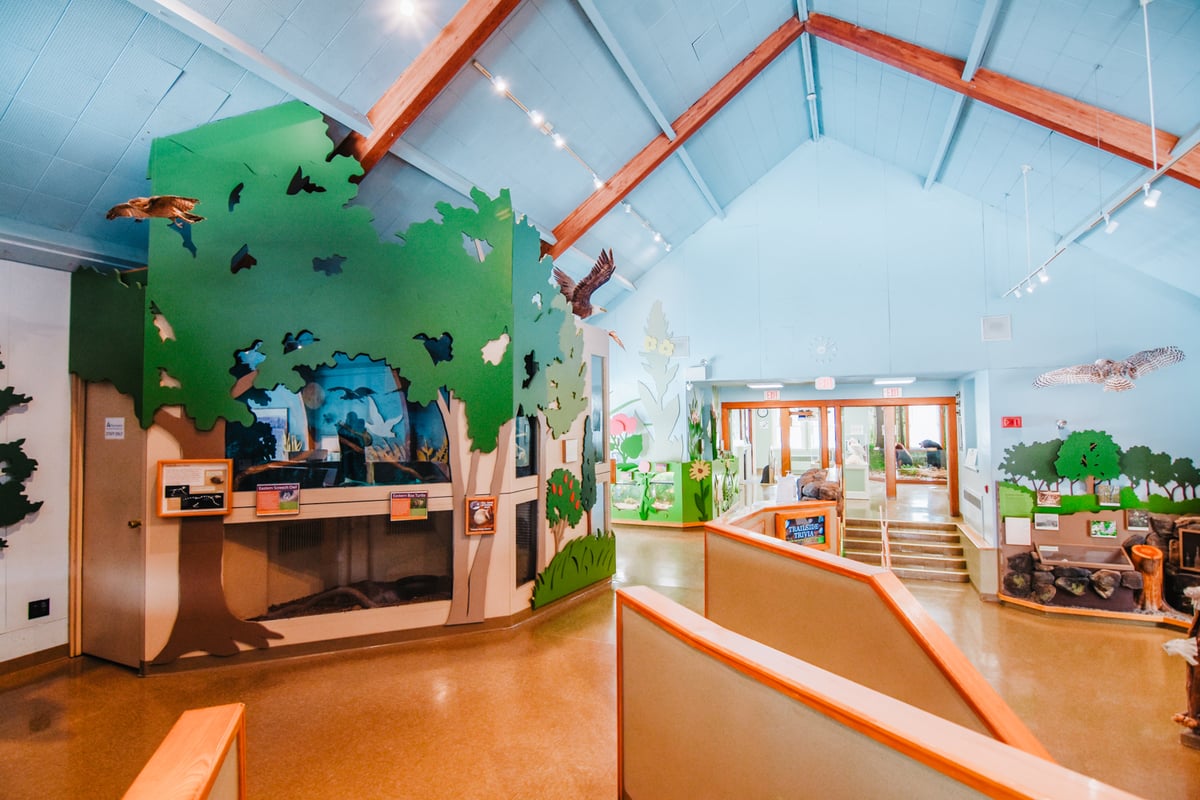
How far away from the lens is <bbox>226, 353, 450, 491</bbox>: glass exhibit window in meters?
4.33

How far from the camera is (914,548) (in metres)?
8.17

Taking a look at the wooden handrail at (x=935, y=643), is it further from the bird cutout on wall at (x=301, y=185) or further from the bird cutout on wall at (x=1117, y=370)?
the bird cutout on wall at (x=1117, y=370)

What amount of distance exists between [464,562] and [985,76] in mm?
6877

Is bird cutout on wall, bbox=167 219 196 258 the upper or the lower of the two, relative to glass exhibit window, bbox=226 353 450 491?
upper

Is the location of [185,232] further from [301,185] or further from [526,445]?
[526,445]

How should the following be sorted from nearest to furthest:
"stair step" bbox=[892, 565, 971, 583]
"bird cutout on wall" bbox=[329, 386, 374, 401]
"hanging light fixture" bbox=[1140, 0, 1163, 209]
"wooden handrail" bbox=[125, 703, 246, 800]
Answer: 1. "wooden handrail" bbox=[125, 703, 246, 800]
2. "hanging light fixture" bbox=[1140, 0, 1163, 209]
3. "bird cutout on wall" bbox=[329, 386, 374, 401]
4. "stair step" bbox=[892, 565, 971, 583]

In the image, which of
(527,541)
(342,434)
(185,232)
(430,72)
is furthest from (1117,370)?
(185,232)

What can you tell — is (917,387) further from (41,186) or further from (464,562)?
(41,186)

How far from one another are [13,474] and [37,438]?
0.30m

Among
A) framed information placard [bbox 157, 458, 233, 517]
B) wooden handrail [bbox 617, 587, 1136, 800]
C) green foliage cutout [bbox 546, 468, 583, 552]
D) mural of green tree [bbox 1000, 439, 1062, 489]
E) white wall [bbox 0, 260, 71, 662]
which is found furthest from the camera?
mural of green tree [bbox 1000, 439, 1062, 489]

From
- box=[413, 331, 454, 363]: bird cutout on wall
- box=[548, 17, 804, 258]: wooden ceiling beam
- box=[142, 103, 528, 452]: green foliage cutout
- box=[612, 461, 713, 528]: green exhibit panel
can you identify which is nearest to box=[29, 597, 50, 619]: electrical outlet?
box=[142, 103, 528, 452]: green foliage cutout

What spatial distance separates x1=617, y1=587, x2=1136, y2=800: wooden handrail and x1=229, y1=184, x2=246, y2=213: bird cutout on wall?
14.6 ft

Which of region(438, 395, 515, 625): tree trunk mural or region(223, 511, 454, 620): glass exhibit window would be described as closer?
region(223, 511, 454, 620): glass exhibit window

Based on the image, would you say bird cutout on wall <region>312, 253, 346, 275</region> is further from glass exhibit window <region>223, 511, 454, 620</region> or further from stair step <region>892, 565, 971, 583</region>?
stair step <region>892, 565, 971, 583</region>
